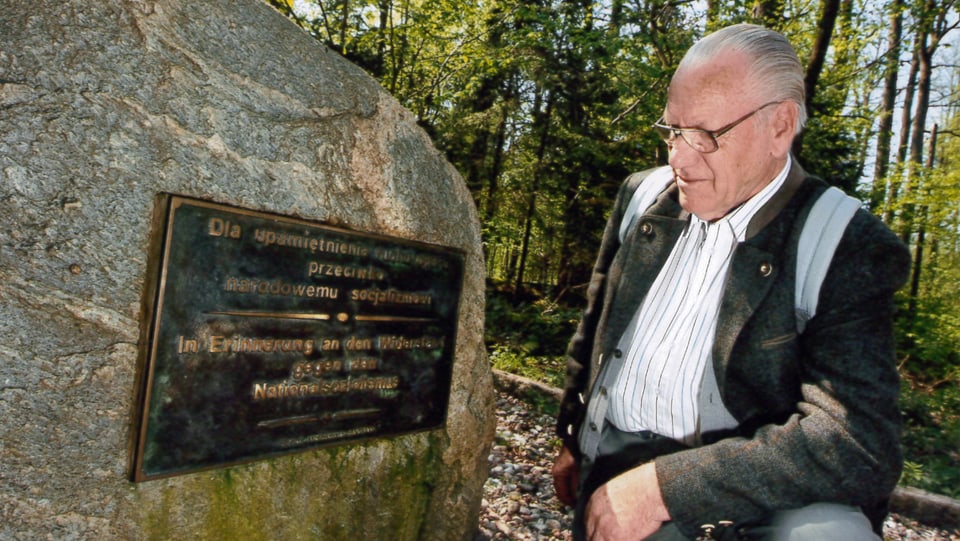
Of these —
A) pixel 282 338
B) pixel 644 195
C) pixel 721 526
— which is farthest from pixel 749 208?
pixel 282 338

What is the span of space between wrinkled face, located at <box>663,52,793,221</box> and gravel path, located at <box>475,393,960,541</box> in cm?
192

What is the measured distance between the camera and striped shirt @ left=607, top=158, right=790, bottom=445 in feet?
5.56

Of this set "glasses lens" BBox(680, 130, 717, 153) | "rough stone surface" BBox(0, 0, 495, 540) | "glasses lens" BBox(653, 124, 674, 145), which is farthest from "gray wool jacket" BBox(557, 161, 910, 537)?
"rough stone surface" BBox(0, 0, 495, 540)

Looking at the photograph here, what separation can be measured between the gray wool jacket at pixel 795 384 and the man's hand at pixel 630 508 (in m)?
0.04

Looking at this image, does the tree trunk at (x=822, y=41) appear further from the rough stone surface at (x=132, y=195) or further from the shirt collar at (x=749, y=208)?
the rough stone surface at (x=132, y=195)

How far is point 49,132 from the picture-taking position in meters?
1.47

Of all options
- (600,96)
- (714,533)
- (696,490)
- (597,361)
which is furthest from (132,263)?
(600,96)

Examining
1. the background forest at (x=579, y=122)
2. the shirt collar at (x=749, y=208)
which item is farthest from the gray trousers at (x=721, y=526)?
the background forest at (x=579, y=122)

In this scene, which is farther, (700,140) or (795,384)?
(700,140)

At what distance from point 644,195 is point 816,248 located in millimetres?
654

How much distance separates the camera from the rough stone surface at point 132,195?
1455 millimetres

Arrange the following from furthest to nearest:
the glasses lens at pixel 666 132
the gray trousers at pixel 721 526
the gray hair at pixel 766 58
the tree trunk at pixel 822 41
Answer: the tree trunk at pixel 822 41
the glasses lens at pixel 666 132
the gray hair at pixel 766 58
the gray trousers at pixel 721 526

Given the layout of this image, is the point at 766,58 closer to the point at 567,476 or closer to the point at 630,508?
the point at 630,508

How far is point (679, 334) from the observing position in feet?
5.68
